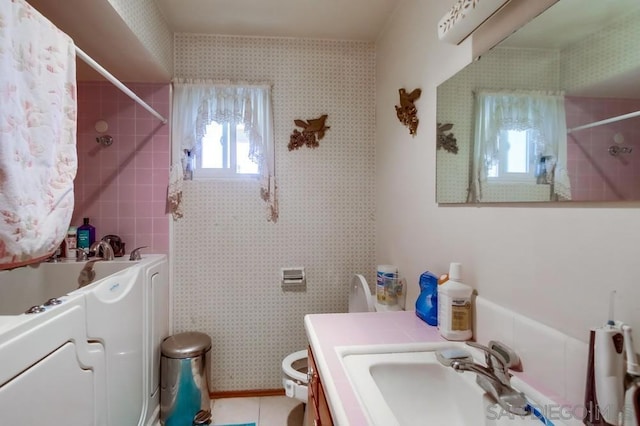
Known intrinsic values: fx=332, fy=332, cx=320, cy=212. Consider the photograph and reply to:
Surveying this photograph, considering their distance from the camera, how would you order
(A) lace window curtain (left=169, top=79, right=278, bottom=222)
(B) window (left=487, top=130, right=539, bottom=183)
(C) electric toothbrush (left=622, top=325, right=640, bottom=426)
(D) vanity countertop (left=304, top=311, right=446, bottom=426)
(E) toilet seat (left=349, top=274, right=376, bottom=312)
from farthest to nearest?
(A) lace window curtain (left=169, top=79, right=278, bottom=222), (E) toilet seat (left=349, top=274, right=376, bottom=312), (B) window (left=487, top=130, right=539, bottom=183), (D) vanity countertop (left=304, top=311, right=446, bottom=426), (C) electric toothbrush (left=622, top=325, right=640, bottom=426)

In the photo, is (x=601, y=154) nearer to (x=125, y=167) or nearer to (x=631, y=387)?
(x=631, y=387)

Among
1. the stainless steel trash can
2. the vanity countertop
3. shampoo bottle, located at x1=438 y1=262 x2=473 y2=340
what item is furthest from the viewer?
the stainless steel trash can

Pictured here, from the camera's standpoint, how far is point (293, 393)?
1768 millimetres

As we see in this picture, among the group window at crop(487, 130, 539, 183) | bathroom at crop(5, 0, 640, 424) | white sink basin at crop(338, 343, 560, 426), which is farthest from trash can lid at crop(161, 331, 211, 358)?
window at crop(487, 130, 539, 183)

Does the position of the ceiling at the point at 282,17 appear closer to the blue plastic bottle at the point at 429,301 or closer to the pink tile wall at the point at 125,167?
the pink tile wall at the point at 125,167

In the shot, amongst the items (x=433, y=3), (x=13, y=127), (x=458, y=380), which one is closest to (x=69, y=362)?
(x=13, y=127)

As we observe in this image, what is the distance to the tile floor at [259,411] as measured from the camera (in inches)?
80.1

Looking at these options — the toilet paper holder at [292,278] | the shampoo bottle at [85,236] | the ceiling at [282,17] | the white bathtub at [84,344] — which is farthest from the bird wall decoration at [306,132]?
the shampoo bottle at [85,236]

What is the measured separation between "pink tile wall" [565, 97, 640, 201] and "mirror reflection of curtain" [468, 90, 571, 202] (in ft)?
0.08

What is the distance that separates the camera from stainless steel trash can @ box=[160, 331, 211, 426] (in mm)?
1973

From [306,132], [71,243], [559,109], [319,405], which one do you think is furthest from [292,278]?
[559,109]

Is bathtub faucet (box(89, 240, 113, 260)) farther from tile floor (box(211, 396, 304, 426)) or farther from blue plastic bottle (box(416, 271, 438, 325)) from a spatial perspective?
blue plastic bottle (box(416, 271, 438, 325))

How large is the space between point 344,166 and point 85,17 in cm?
160

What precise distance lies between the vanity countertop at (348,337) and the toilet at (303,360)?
428 mm
